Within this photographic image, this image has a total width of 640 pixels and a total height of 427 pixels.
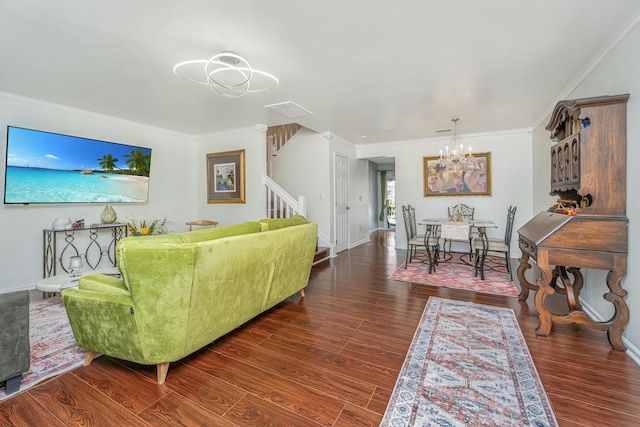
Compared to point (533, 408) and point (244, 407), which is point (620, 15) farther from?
point (244, 407)

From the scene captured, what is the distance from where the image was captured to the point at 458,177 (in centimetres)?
611

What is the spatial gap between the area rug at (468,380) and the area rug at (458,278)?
97cm

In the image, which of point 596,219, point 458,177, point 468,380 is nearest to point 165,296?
point 468,380

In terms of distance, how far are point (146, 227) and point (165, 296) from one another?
Result: 3.87 meters

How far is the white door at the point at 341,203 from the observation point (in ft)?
20.5

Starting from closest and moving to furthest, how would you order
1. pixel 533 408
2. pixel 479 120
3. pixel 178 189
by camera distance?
pixel 533 408 → pixel 479 120 → pixel 178 189

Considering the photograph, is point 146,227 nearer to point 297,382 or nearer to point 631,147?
point 297,382

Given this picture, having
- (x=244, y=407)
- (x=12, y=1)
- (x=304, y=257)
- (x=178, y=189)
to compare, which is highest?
(x=12, y=1)

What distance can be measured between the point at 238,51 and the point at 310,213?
3.85 meters

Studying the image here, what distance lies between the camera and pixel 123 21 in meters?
2.15

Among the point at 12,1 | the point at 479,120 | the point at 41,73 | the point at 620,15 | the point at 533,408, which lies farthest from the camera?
the point at 479,120

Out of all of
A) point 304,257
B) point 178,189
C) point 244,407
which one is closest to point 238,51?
point 304,257

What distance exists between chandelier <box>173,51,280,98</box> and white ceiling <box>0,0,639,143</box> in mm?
81

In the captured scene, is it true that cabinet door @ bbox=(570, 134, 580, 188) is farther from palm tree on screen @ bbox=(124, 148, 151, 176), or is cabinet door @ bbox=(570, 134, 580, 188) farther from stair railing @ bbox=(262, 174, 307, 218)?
palm tree on screen @ bbox=(124, 148, 151, 176)
